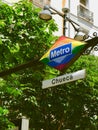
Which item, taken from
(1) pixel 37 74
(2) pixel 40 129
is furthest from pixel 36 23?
(2) pixel 40 129

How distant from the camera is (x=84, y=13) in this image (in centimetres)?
2369

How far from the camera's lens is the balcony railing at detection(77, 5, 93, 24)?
23.2m

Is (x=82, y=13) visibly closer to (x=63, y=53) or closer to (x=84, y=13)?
(x=84, y=13)

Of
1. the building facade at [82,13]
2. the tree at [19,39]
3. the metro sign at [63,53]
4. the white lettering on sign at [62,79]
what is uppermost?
the building facade at [82,13]

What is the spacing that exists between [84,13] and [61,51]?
1813 cm

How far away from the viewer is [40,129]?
13.7m

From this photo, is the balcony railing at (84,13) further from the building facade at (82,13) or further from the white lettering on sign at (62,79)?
the white lettering on sign at (62,79)

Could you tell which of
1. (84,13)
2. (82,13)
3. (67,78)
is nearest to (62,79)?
(67,78)

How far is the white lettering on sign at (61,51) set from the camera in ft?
19.2

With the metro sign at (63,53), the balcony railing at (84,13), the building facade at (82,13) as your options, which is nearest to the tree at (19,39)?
the metro sign at (63,53)

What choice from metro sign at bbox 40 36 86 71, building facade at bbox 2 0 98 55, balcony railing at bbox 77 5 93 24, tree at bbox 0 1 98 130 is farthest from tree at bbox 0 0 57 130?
balcony railing at bbox 77 5 93 24

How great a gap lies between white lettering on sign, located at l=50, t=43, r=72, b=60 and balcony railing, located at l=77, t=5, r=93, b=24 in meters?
17.3

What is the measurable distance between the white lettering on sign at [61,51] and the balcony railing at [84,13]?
681 inches

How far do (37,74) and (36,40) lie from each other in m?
1.09
